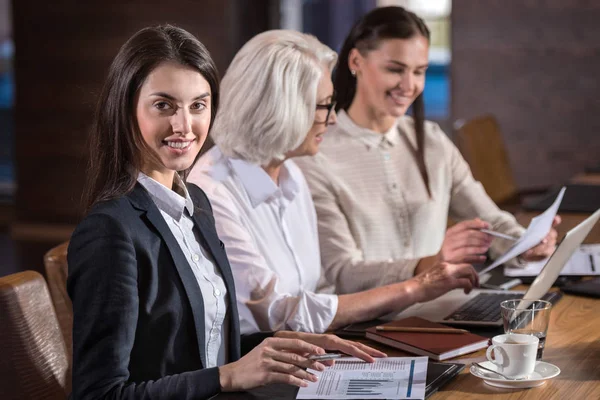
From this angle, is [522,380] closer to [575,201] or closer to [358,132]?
[358,132]

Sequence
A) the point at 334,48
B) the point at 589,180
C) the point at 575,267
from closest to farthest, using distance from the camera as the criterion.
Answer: the point at 575,267, the point at 589,180, the point at 334,48

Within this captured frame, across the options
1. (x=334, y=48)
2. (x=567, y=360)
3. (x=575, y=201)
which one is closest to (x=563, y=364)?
(x=567, y=360)

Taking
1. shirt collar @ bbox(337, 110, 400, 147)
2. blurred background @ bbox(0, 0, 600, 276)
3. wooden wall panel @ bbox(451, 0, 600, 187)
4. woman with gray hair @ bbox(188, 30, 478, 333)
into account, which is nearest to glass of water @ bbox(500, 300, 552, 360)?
woman with gray hair @ bbox(188, 30, 478, 333)

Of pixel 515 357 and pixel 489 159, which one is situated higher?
pixel 515 357

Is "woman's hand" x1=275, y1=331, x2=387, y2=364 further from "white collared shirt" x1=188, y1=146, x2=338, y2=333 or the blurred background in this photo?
the blurred background

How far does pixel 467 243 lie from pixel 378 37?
2.57 ft

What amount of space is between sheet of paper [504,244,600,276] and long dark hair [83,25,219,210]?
3.68ft

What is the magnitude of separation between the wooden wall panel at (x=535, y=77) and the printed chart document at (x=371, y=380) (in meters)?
4.13

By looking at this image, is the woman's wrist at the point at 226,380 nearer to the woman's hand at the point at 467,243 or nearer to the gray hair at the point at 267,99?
the gray hair at the point at 267,99

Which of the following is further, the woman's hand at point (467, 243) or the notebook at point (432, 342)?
the woman's hand at point (467, 243)

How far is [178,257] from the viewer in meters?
1.58

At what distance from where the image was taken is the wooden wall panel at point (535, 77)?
17.6 ft

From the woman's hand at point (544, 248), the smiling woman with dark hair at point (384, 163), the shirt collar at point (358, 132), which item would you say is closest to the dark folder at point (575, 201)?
the smiling woman with dark hair at point (384, 163)

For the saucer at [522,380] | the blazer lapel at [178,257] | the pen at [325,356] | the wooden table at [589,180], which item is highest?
the blazer lapel at [178,257]
